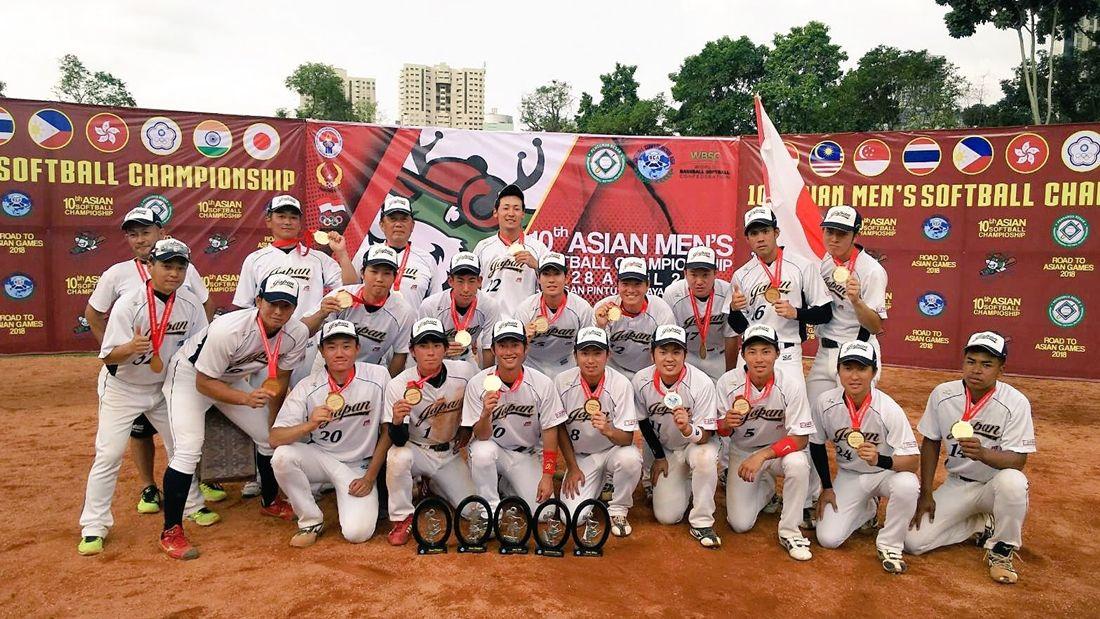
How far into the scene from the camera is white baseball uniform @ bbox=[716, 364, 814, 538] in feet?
18.1

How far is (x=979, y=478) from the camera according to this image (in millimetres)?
5449

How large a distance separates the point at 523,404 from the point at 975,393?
354cm

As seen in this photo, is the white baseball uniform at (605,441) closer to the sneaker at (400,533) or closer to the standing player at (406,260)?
the sneaker at (400,533)

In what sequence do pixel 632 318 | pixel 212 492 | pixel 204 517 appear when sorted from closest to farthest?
1. pixel 204 517
2. pixel 212 492
3. pixel 632 318

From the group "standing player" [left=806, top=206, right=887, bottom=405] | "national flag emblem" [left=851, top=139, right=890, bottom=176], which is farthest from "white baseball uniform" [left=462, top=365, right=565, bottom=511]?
"national flag emblem" [left=851, top=139, right=890, bottom=176]

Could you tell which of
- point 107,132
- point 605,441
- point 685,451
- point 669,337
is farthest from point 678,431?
point 107,132

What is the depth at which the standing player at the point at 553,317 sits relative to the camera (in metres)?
6.44

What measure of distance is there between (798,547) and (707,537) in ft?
2.22

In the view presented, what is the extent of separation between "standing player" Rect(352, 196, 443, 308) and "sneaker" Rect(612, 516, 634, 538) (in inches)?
115

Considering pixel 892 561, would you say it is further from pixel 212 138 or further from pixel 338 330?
pixel 212 138

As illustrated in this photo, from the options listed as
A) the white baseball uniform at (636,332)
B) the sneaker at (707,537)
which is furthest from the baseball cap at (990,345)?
the white baseball uniform at (636,332)

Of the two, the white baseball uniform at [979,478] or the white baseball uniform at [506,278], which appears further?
the white baseball uniform at [506,278]

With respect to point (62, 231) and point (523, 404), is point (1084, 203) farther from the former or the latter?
point (62, 231)

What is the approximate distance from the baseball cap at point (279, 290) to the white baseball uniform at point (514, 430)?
62.2 inches
